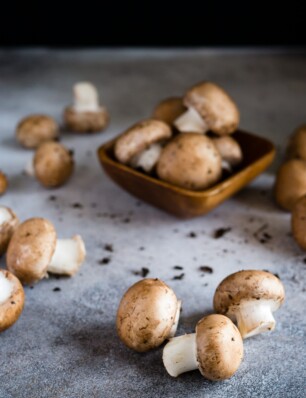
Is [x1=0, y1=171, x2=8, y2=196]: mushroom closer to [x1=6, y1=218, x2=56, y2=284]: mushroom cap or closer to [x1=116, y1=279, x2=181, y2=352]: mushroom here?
[x1=6, y1=218, x2=56, y2=284]: mushroom cap

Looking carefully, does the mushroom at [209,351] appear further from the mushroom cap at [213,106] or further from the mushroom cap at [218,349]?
the mushroom cap at [213,106]

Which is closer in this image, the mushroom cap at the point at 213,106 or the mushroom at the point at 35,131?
the mushroom cap at the point at 213,106

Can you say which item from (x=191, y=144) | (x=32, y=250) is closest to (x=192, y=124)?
(x=191, y=144)

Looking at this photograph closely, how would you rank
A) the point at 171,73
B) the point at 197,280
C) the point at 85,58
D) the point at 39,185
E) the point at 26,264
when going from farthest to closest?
1. the point at 85,58
2. the point at 171,73
3. the point at 39,185
4. the point at 197,280
5. the point at 26,264

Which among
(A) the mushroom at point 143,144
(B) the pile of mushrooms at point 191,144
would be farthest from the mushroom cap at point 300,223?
(A) the mushroom at point 143,144

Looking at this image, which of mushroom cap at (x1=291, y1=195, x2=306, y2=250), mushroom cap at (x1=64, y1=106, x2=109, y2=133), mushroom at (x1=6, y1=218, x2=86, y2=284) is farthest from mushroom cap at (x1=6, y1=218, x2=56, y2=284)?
mushroom cap at (x1=64, y1=106, x2=109, y2=133)
